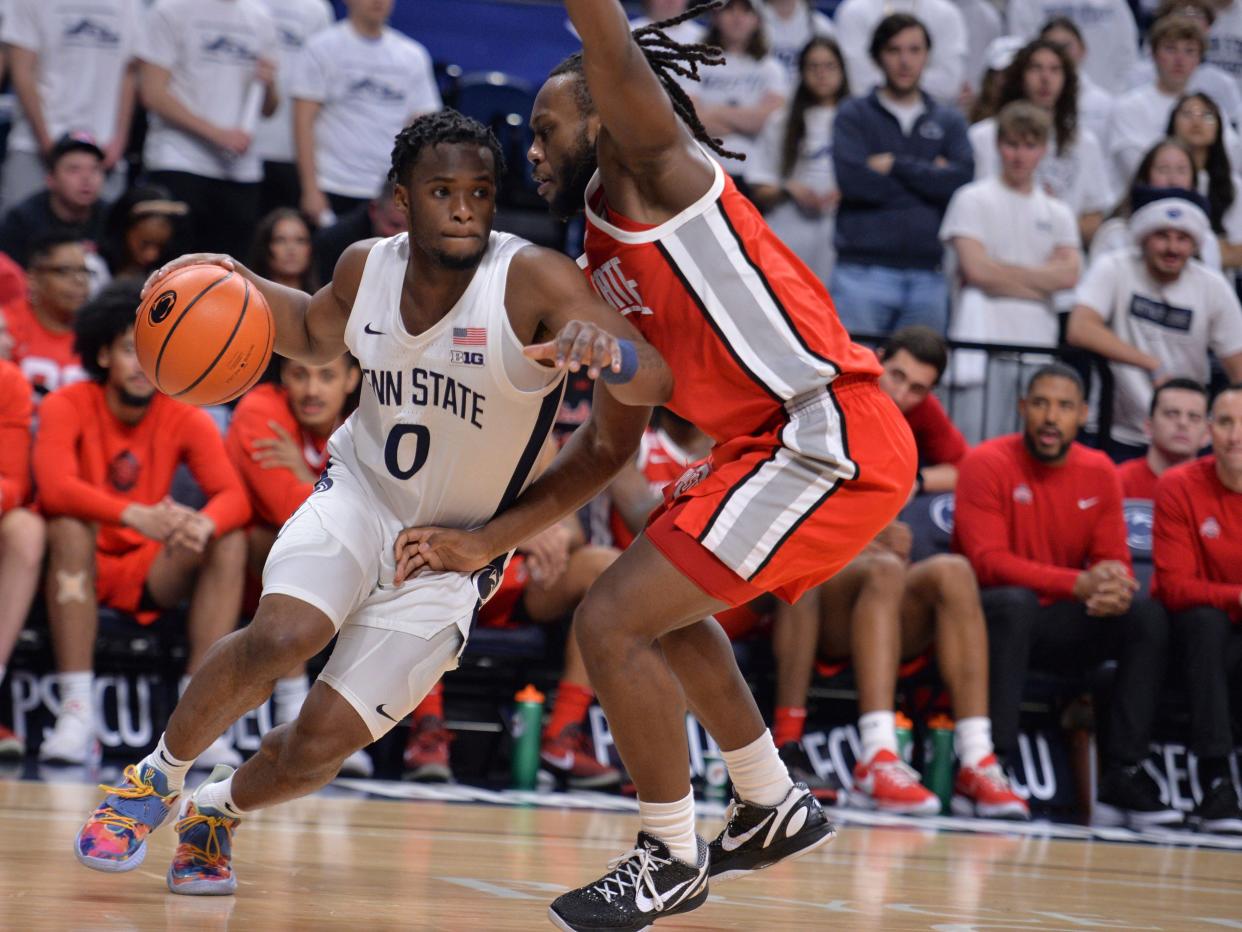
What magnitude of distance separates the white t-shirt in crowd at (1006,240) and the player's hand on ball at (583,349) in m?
5.53

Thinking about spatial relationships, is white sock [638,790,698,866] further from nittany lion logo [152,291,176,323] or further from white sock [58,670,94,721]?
white sock [58,670,94,721]

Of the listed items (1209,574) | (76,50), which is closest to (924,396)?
(1209,574)

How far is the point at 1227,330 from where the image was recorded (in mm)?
8492

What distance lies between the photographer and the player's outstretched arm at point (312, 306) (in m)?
3.91

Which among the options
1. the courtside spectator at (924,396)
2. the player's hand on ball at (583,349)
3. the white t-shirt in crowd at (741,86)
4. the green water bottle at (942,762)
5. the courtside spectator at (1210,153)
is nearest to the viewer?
the player's hand on ball at (583,349)

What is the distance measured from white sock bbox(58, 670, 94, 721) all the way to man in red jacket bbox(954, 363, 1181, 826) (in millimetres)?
3477

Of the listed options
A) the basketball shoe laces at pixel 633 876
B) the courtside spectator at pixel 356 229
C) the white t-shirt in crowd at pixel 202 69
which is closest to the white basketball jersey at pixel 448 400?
the basketball shoe laces at pixel 633 876

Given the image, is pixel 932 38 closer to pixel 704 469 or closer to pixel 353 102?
pixel 353 102

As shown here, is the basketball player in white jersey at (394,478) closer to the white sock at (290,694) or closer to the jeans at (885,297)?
the white sock at (290,694)

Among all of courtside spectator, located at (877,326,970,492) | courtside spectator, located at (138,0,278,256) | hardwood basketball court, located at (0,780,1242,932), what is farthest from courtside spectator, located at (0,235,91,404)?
courtside spectator, located at (877,326,970,492)

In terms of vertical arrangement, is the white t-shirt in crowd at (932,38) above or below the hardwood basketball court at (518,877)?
above

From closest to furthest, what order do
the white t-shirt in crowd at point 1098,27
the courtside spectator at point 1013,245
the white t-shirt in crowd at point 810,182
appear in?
the courtside spectator at point 1013,245, the white t-shirt in crowd at point 810,182, the white t-shirt in crowd at point 1098,27

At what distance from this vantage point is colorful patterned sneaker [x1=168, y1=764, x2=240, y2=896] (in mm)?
3711

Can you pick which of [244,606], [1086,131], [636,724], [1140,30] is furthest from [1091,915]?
→ [1140,30]
